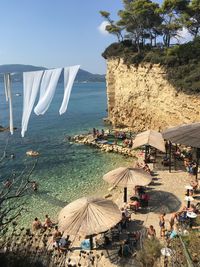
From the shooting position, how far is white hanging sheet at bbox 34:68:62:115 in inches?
417

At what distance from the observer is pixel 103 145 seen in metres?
30.3

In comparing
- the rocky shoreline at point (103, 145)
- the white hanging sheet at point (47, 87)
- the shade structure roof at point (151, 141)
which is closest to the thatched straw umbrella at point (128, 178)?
the shade structure roof at point (151, 141)

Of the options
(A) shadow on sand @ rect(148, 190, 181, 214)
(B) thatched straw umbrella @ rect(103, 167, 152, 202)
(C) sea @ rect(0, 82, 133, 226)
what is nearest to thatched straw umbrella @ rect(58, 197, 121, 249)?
(C) sea @ rect(0, 82, 133, 226)

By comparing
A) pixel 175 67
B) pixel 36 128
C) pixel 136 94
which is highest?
pixel 175 67

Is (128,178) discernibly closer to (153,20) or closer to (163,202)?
(163,202)

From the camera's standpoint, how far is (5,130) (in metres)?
42.2

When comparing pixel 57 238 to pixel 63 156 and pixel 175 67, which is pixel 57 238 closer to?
pixel 63 156

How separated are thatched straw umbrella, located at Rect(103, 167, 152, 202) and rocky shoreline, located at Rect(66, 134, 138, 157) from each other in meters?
11.8

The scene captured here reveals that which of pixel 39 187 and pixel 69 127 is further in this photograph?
pixel 69 127

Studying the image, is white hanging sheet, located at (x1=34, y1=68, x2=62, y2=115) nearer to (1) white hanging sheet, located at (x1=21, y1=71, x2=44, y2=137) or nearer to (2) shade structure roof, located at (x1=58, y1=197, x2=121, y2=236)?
(1) white hanging sheet, located at (x1=21, y1=71, x2=44, y2=137)

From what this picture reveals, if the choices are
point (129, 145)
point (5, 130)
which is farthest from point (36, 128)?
point (129, 145)

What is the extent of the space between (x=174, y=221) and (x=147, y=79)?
2254 centimetres

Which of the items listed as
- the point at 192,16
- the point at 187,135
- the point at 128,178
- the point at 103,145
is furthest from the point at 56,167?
the point at 192,16

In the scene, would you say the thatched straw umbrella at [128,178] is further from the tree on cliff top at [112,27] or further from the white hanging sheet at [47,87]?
the tree on cliff top at [112,27]
